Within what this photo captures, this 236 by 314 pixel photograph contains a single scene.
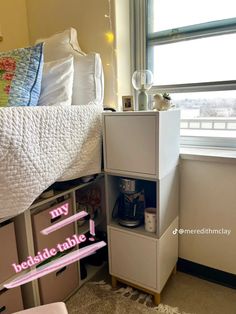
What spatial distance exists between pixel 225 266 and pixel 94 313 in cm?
80

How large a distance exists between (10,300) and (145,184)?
2.92 ft

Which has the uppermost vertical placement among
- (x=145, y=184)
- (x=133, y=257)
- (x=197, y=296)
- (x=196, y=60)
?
(x=196, y=60)

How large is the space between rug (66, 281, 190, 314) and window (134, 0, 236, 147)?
0.98 metres

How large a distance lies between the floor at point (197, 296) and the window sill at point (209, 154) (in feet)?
2.51

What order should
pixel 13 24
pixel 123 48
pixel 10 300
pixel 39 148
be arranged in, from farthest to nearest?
pixel 13 24, pixel 123 48, pixel 10 300, pixel 39 148

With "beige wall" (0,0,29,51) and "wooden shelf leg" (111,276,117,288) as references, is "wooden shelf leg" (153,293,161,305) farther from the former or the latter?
"beige wall" (0,0,29,51)

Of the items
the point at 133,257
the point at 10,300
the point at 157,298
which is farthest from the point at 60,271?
the point at 157,298

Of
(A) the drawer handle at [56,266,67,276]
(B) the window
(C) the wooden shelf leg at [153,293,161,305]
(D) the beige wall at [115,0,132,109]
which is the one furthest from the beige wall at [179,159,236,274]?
(A) the drawer handle at [56,266,67,276]

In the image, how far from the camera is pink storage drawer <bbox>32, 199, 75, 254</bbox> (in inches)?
45.3

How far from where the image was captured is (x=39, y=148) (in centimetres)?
97

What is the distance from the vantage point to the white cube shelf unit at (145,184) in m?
1.17

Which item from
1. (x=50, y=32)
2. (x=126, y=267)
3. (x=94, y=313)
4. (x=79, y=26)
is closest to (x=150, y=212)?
(x=126, y=267)

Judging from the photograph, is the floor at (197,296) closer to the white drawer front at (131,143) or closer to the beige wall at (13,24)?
the white drawer front at (131,143)

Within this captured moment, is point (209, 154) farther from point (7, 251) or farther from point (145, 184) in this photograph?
point (7, 251)
